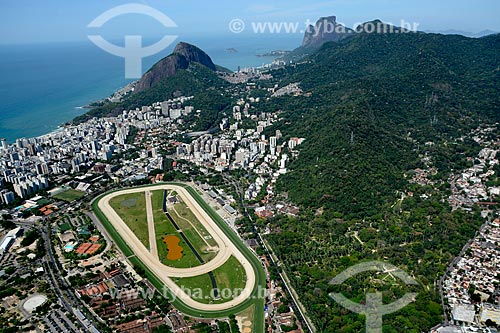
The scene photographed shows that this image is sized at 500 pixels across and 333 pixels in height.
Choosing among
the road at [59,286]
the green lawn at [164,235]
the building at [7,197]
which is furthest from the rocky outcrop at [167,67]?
the road at [59,286]

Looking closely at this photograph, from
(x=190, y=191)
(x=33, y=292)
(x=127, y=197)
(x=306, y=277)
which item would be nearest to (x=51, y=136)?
(x=127, y=197)

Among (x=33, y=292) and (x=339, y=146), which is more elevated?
(x=339, y=146)

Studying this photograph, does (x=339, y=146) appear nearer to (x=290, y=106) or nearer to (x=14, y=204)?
(x=290, y=106)

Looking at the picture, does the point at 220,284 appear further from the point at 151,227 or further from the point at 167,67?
the point at 167,67

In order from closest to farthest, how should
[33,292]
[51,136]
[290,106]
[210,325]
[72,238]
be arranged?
[210,325] < [33,292] < [72,238] < [51,136] < [290,106]

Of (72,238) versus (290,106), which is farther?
(290,106)

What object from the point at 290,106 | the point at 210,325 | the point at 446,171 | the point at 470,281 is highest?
the point at 290,106
